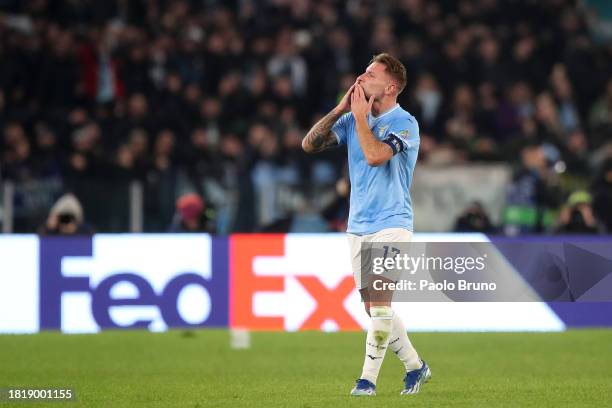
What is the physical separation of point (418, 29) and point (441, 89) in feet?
4.39

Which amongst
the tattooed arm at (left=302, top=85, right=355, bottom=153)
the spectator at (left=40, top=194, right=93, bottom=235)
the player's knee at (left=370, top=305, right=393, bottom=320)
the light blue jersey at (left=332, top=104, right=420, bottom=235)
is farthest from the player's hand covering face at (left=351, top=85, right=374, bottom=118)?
the spectator at (left=40, top=194, right=93, bottom=235)

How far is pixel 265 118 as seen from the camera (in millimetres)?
20297

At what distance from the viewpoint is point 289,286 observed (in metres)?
14.8

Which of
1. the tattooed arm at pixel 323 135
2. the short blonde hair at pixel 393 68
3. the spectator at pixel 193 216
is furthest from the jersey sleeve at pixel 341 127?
the spectator at pixel 193 216

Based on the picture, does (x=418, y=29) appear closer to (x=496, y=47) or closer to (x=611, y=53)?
(x=496, y=47)

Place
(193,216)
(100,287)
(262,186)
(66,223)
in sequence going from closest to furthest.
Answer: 1. (100,287)
2. (66,223)
3. (193,216)
4. (262,186)

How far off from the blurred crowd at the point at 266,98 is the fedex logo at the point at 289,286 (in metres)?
2.12

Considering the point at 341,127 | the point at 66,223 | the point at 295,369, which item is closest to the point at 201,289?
the point at 66,223

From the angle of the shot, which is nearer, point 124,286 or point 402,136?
point 402,136

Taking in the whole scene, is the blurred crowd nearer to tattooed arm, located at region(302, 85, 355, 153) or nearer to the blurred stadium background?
the blurred stadium background

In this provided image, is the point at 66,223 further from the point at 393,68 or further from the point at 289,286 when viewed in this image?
the point at 393,68

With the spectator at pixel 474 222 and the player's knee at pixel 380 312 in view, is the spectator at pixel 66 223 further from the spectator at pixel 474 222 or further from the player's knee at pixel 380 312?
the player's knee at pixel 380 312

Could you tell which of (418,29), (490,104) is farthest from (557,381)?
(418,29)

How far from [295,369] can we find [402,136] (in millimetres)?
3518
